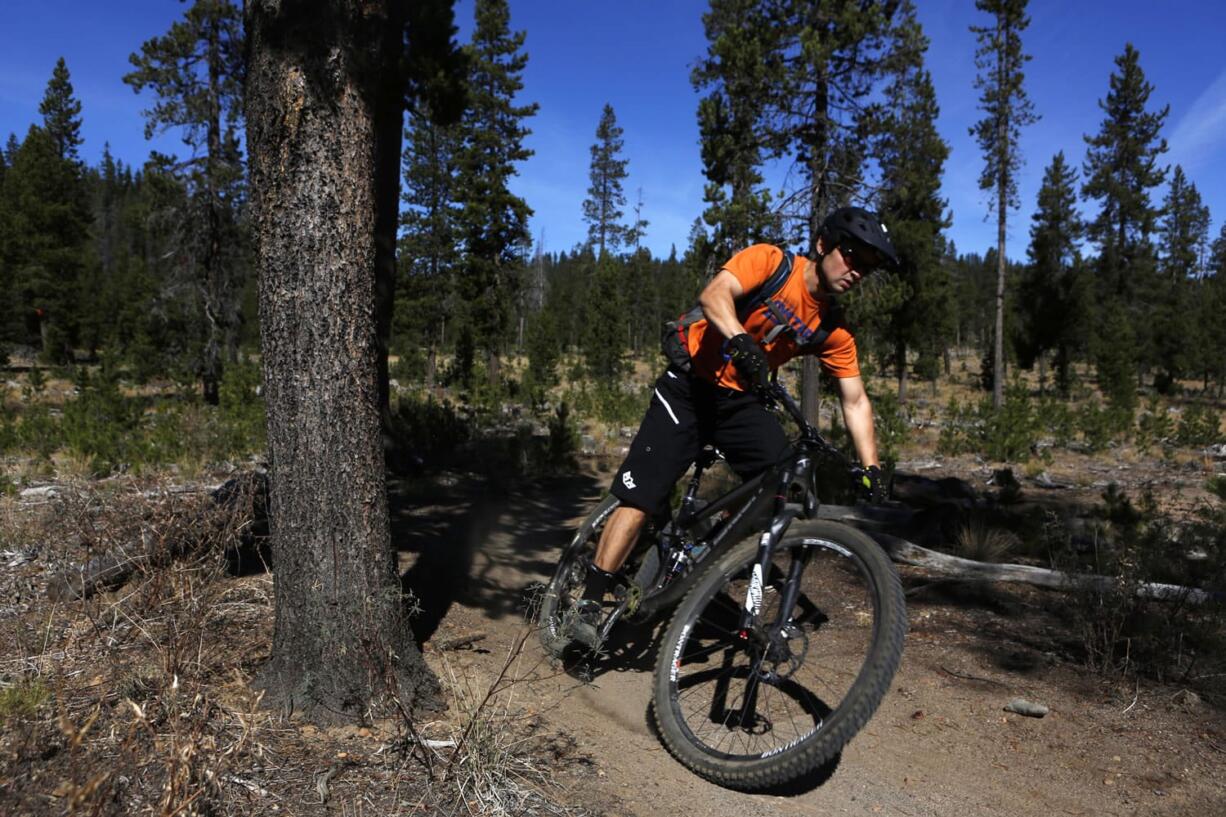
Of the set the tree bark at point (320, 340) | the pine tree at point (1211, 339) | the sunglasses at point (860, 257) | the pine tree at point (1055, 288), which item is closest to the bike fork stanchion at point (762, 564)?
the sunglasses at point (860, 257)

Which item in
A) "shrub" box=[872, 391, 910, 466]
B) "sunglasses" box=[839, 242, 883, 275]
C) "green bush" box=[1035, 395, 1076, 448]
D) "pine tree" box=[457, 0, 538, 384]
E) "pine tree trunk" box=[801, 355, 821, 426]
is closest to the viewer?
"sunglasses" box=[839, 242, 883, 275]

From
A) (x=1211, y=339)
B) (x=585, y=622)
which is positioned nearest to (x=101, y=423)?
(x=585, y=622)

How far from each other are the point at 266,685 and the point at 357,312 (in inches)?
59.5

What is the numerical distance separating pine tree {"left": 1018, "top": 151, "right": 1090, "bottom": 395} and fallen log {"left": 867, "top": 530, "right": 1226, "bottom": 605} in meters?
31.6

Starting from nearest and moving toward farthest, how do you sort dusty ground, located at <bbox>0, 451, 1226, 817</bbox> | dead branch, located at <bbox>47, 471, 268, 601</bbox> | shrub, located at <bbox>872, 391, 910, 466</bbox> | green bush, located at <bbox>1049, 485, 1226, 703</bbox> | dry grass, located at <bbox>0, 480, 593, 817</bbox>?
dry grass, located at <bbox>0, 480, 593, 817</bbox> → dusty ground, located at <bbox>0, 451, 1226, 817</bbox> → green bush, located at <bbox>1049, 485, 1226, 703</bbox> → dead branch, located at <bbox>47, 471, 268, 601</bbox> → shrub, located at <bbox>872, 391, 910, 466</bbox>

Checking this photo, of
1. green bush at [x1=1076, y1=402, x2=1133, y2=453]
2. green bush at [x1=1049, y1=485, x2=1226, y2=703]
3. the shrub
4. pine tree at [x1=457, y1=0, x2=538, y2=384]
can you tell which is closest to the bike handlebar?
green bush at [x1=1049, y1=485, x2=1226, y2=703]

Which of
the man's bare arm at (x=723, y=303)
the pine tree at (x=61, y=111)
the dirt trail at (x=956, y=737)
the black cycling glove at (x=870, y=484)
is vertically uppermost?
the pine tree at (x=61, y=111)

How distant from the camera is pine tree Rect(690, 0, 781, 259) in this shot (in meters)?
13.7

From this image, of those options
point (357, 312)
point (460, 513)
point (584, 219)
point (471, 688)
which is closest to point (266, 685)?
point (471, 688)

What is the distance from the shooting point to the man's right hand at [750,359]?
8.78 ft

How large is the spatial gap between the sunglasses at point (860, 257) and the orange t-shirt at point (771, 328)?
236 mm

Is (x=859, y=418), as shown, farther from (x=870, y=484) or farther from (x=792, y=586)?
(x=792, y=586)

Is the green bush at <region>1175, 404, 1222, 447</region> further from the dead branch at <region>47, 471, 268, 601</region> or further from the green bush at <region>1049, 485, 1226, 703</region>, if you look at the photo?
the dead branch at <region>47, 471, 268, 601</region>

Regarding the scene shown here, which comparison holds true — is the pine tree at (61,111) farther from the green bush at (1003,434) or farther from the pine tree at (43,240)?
the green bush at (1003,434)
